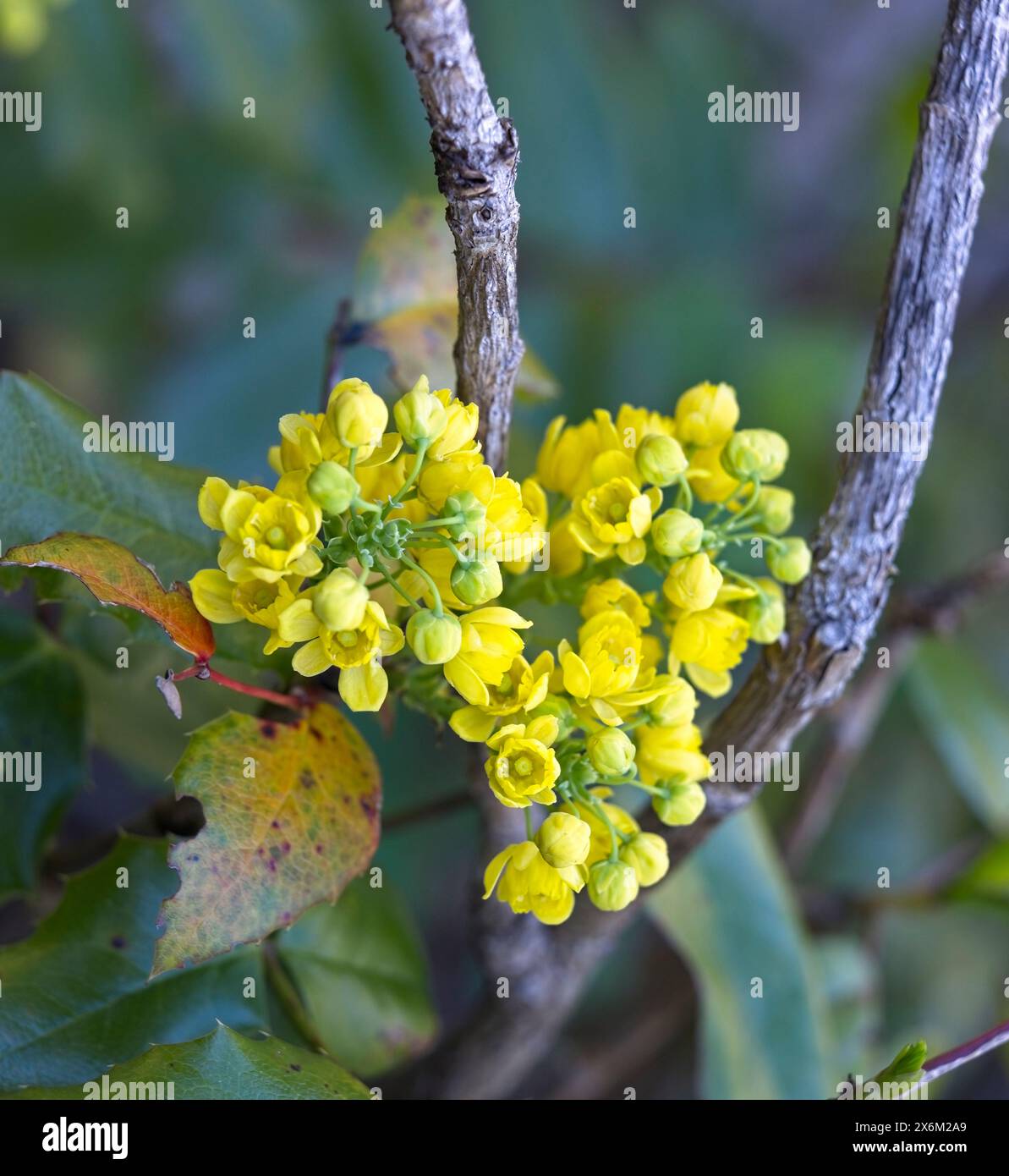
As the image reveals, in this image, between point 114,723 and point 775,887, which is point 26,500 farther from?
point 775,887

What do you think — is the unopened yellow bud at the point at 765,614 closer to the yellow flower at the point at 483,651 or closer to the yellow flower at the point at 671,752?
the yellow flower at the point at 671,752

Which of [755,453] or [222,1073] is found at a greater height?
[755,453]

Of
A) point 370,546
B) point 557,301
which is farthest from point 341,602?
point 557,301

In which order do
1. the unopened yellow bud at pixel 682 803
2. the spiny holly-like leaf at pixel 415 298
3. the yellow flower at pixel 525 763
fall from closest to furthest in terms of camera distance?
the yellow flower at pixel 525 763
the unopened yellow bud at pixel 682 803
the spiny holly-like leaf at pixel 415 298

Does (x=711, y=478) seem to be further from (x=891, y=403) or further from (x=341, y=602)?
(x=341, y=602)

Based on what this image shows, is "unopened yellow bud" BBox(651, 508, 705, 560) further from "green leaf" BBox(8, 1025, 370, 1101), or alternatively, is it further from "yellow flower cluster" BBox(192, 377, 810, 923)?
"green leaf" BBox(8, 1025, 370, 1101)

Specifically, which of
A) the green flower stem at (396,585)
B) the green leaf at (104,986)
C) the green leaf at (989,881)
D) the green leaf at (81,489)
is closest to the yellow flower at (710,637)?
the green flower stem at (396,585)
